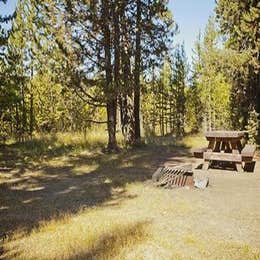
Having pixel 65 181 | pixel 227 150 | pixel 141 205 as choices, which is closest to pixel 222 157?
pixel 227 150

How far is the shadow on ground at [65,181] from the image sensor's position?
7766 mm

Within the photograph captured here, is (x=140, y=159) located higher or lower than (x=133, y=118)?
lower

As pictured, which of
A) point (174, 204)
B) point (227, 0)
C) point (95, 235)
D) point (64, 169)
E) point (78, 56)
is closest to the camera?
point (95, 235)

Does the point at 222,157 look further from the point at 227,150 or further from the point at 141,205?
the point at 141,205

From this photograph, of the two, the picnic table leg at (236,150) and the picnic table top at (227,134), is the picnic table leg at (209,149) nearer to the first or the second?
the picnic table top at (227,134)

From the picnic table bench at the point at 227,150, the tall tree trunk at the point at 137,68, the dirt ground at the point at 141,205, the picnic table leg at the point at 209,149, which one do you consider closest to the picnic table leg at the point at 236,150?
the picnic table bench at the point at 227,150

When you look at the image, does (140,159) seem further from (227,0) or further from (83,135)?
(227,0)

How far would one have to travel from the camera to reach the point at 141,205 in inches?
307

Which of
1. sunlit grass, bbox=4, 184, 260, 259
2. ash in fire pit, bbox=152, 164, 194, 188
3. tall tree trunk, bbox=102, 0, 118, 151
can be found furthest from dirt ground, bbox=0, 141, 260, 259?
tall tree trunk, bbox=102, 0, 118, 151

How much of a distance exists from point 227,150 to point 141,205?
23.3 feet

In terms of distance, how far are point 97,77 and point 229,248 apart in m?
12.2

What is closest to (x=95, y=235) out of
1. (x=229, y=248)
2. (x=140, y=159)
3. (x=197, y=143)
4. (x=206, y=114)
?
(x=229, y=248)

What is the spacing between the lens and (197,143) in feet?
64.5

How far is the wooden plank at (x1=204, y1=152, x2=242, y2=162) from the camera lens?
12196 millimetres
